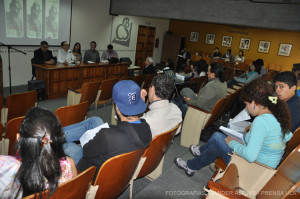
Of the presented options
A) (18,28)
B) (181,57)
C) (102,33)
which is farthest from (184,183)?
(181,57)

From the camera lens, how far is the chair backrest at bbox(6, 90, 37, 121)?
2496 millimetres

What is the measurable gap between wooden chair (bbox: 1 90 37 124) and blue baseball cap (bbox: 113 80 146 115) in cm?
160

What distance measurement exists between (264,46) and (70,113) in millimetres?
11840

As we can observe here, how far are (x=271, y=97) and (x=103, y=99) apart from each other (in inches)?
127

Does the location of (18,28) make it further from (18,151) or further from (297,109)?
(297,109)

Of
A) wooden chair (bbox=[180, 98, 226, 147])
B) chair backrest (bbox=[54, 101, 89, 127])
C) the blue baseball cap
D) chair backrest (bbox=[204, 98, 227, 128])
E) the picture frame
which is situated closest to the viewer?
the blue baseball cap

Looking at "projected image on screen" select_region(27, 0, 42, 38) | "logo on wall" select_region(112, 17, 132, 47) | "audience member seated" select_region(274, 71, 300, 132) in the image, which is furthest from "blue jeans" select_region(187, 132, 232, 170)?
"logo on wall" select_region(112, 17, 132, 47)

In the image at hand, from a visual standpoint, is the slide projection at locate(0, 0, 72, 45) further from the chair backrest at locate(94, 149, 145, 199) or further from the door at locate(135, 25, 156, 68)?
the chair backrest at locate(94, 149, 145, 199)

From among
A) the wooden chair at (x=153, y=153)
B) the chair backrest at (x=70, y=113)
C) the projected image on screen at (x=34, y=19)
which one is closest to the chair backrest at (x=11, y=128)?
the chair backrest at (x=70, y=113)

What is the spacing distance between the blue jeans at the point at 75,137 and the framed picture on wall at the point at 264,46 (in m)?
11.7

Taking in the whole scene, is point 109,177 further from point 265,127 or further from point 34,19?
point 34,19

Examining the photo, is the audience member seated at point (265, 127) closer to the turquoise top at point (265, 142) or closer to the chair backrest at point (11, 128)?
the turquoise top at point (265, 142)

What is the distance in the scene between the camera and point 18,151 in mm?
1050

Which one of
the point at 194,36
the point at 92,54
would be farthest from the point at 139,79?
the point at 194,36
